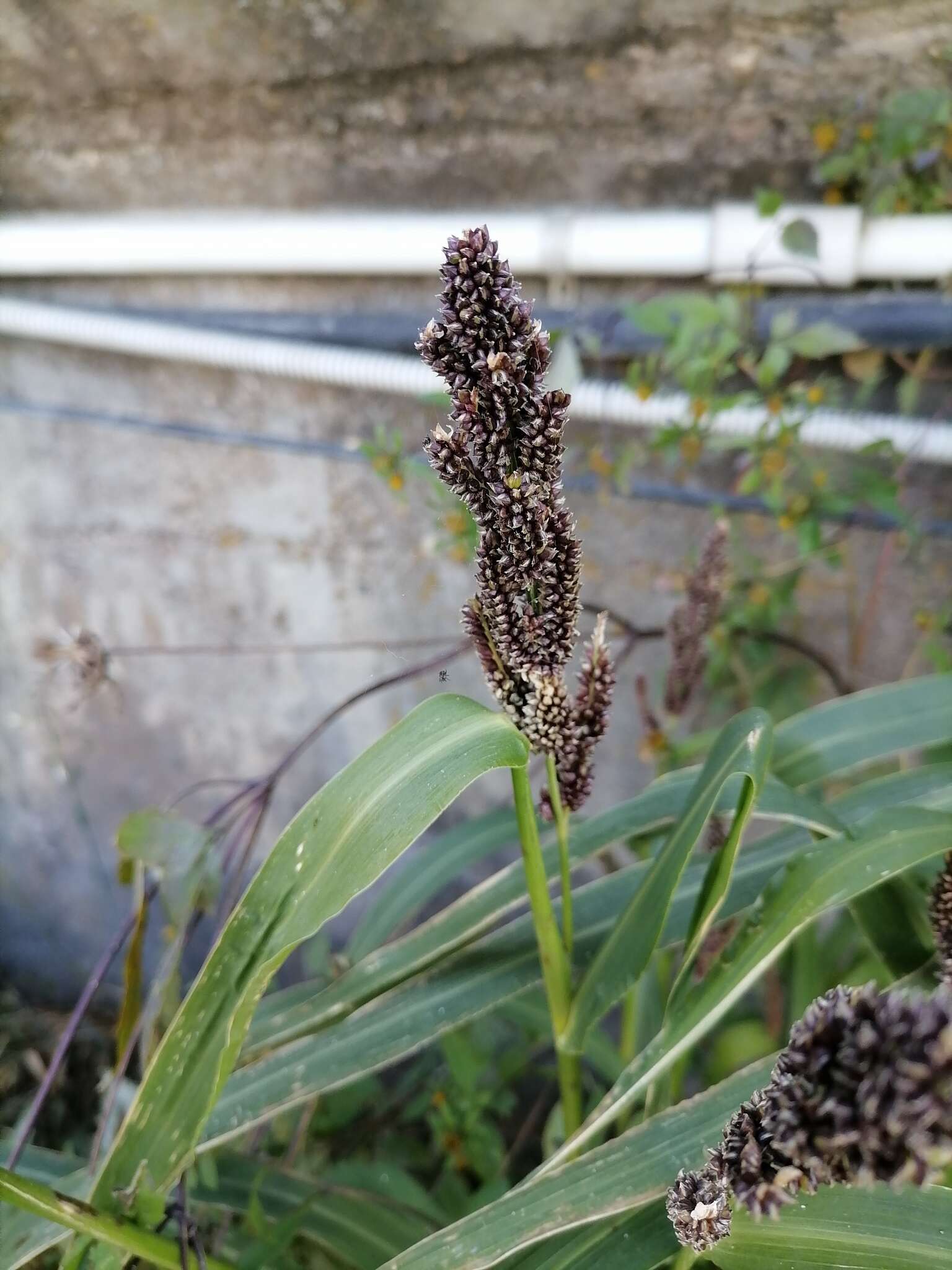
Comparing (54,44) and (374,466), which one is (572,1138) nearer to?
(374,466)

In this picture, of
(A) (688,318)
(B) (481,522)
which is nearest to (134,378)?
(A) (688,318)

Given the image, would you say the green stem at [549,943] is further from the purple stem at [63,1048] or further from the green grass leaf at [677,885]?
the purple stem at [63,1048]

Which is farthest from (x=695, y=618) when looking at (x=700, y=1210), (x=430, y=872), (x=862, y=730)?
(x=700, y=1210)

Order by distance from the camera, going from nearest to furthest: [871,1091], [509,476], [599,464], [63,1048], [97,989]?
[871,1091] < [509,476] < [63,1048] < [97,989] < [599,464]

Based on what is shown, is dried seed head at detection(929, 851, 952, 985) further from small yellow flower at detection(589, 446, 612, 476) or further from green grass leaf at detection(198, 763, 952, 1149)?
small yellow flower at detection(589, 446, 612, 476)

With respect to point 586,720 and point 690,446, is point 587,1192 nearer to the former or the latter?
point 586,720

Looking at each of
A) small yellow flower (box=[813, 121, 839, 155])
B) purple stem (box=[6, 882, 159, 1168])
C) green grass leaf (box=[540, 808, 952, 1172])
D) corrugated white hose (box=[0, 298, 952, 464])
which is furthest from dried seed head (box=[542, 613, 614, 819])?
small yellow flower (box=[813, 121, 839, 155])
